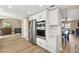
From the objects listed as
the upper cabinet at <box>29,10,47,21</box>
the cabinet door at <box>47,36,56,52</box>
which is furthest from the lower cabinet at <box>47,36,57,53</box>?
→ the upper cabinet at <box>29,10,47,21</box>

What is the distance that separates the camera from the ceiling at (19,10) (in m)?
1.88

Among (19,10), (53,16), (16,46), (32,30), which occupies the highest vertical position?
(19,10)

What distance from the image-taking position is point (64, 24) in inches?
77.1

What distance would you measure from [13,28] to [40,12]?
0.65m

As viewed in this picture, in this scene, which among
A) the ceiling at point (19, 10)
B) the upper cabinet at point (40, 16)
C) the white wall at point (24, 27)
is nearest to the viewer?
the ceiling at point (19, 10)

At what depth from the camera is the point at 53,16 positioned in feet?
6.46

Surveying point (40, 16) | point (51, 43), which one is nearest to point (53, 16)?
point (40, 16)

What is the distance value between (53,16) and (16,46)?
0.96 metres

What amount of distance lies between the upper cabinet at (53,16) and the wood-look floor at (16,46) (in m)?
0.60

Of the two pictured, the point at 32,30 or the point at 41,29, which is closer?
the point at 41,29

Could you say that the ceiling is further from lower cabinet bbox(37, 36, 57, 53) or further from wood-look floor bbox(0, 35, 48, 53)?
lower cabinet bbox(37, 36, 57, 53)

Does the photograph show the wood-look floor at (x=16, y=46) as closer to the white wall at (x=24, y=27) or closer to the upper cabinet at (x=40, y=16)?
the white wall at (x=24, y=27)

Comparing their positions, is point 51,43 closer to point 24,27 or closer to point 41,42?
point 41,42

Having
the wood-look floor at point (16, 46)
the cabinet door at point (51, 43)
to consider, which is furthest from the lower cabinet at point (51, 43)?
the wood-look floor at point (16, 46)
